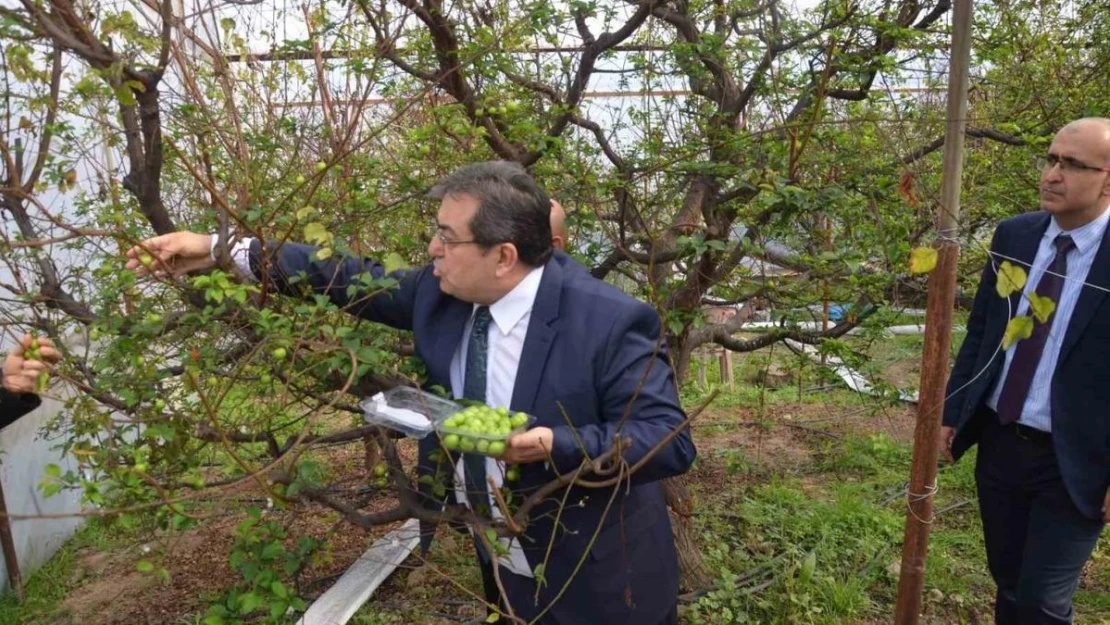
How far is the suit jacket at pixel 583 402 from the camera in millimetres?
1915

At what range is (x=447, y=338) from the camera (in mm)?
2113

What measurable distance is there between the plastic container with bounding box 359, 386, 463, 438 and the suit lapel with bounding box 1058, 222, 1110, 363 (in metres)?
1.87

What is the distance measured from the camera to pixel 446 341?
6.91 ft

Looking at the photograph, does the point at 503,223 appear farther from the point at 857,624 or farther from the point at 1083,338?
the point at 857,624

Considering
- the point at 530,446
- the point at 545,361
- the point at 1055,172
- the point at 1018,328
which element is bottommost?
the point at 530,446

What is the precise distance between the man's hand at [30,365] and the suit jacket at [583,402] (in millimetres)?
518

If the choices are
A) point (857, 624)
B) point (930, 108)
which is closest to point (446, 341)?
point (857, 624)

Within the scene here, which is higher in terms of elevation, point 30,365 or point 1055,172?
point 1055,172

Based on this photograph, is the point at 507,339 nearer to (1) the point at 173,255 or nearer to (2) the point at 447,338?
(2) the point at 447,338

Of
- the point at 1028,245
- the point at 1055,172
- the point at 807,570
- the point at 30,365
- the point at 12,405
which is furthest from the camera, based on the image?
the point at 807,570

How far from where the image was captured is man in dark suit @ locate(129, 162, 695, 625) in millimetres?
1936

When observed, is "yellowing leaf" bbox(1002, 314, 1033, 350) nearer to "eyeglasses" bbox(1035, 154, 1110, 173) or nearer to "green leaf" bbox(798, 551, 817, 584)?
"eyeglasses" bbox(1035, 154, 1110, 173)

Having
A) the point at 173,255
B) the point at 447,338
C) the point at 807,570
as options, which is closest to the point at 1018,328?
the point at 447,338

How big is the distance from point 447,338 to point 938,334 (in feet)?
4.89
